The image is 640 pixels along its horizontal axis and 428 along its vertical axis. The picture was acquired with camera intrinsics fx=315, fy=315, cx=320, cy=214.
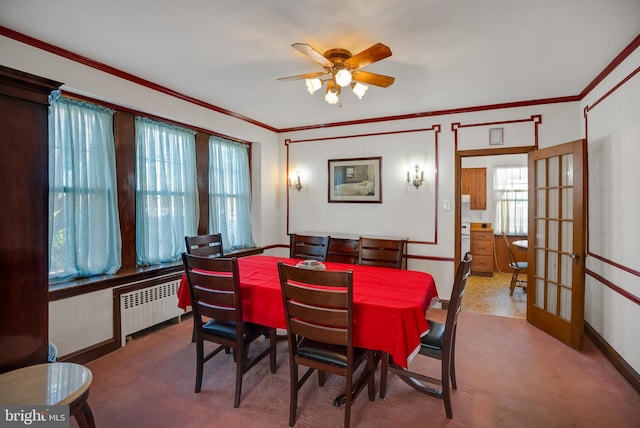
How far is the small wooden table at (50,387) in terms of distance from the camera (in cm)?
123

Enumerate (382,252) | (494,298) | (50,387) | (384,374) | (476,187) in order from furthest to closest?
(476,187)
(494,298)
(382,252)
(384,374)
(50,387)

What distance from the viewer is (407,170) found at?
4.23 m

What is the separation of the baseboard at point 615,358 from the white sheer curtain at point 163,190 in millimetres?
4161

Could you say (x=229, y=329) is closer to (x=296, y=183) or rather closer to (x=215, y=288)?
(x=215, y=288)

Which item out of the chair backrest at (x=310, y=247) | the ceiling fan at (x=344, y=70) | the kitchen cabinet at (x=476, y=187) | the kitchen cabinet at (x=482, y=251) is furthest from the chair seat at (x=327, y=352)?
the kitchen cabinet at (x=476, y=187)

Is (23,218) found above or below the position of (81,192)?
below

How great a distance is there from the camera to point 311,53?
206 centimetres

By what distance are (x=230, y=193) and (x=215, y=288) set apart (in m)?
2.52

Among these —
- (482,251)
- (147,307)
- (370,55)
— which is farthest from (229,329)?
(482,251)

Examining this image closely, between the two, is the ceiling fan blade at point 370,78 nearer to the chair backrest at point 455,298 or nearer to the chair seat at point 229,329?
the chair backrest at point 455,298

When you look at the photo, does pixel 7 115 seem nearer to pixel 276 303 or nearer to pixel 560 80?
pixel 276 303

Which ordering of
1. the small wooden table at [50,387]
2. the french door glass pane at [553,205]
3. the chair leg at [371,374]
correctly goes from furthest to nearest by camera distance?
the french door glass pane at [553,205], the chair leg at [371,374], the small wooden table at [50,387]

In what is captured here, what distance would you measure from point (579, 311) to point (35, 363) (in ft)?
13.0

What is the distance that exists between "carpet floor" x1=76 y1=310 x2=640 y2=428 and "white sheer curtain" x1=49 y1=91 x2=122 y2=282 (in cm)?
88
